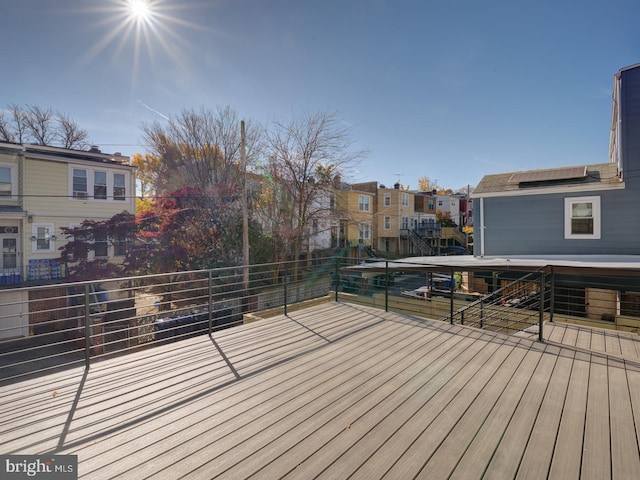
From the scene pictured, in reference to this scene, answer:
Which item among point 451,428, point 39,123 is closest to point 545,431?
point 451,428

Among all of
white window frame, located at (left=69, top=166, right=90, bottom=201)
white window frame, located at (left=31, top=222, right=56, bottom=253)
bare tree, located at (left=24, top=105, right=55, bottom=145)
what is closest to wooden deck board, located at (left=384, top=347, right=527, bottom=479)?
white window frame, located at (left=31, top=222, right=56, bottom=253)

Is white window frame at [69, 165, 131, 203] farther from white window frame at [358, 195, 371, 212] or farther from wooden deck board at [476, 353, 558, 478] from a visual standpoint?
wooden deck board at [476, 353, 558, 478]

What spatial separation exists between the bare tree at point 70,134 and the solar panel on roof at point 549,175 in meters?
24.8

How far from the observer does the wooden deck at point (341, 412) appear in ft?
5.89

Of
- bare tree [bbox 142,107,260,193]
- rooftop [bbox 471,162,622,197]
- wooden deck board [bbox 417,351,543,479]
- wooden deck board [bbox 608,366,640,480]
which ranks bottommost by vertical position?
wooden deck board [bbox 608,366,640,480]

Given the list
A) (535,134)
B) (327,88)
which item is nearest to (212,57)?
(327,88)

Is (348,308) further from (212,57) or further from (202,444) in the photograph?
(212,57)

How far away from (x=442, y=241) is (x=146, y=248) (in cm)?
2737

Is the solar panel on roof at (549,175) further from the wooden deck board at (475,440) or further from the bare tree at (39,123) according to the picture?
the bare tree at (39,123)

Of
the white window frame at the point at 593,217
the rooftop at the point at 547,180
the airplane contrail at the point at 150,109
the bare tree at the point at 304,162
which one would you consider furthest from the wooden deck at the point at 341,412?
the airplane contrail at the point at 150,109

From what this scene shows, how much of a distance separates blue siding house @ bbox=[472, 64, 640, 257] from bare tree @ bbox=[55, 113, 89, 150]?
2377 cm

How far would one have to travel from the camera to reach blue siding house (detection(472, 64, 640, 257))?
8.84 m
